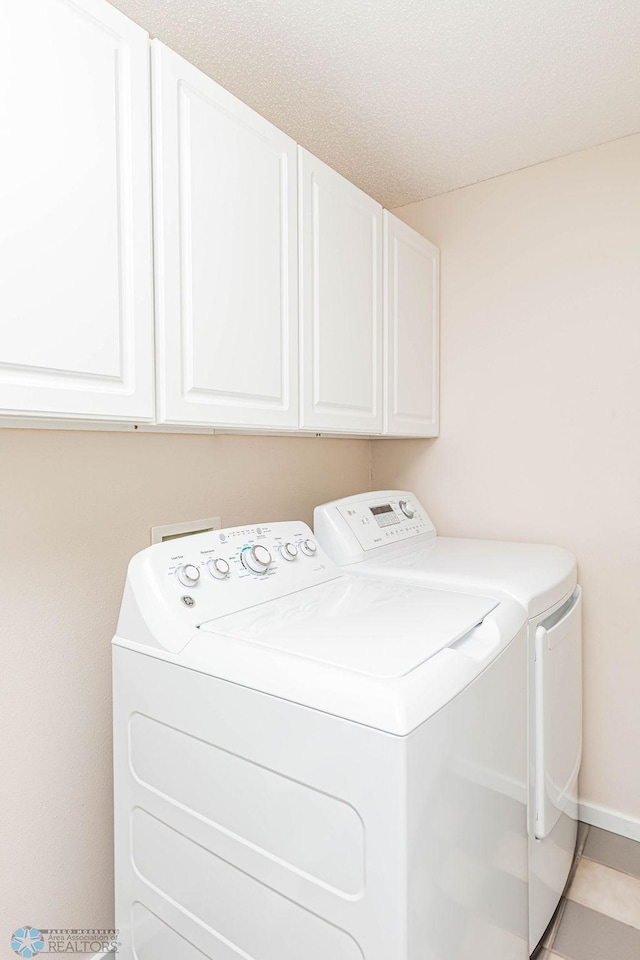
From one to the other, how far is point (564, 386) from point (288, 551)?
122 cm

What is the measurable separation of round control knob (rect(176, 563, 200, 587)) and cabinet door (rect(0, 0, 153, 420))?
38 cm

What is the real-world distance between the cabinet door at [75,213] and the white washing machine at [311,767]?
0.47 m

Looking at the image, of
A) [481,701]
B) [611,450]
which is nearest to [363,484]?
[611,450]

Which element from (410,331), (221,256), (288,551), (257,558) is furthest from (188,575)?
(410,331)

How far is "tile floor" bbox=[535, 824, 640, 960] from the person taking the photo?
4.87ft

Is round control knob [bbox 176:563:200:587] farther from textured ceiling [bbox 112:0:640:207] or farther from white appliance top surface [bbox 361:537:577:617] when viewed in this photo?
textured ceiling [bbox 112:0:640:207]

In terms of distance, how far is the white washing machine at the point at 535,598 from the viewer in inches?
53.6

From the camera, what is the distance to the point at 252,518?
1.88 metres

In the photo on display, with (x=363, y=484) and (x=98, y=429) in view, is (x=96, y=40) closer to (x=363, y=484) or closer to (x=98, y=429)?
(x=98, y=429)

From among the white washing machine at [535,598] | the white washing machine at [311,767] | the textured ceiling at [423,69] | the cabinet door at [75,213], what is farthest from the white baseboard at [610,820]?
the textured ceiling at [423,69]

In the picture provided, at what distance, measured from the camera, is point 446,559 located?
5.90 ft

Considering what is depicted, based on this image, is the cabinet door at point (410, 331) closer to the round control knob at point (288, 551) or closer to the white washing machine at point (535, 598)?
the white washing machine at point (535, 598)

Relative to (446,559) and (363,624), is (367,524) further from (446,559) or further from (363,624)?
(363,624)

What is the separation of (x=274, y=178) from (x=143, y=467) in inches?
32.4
